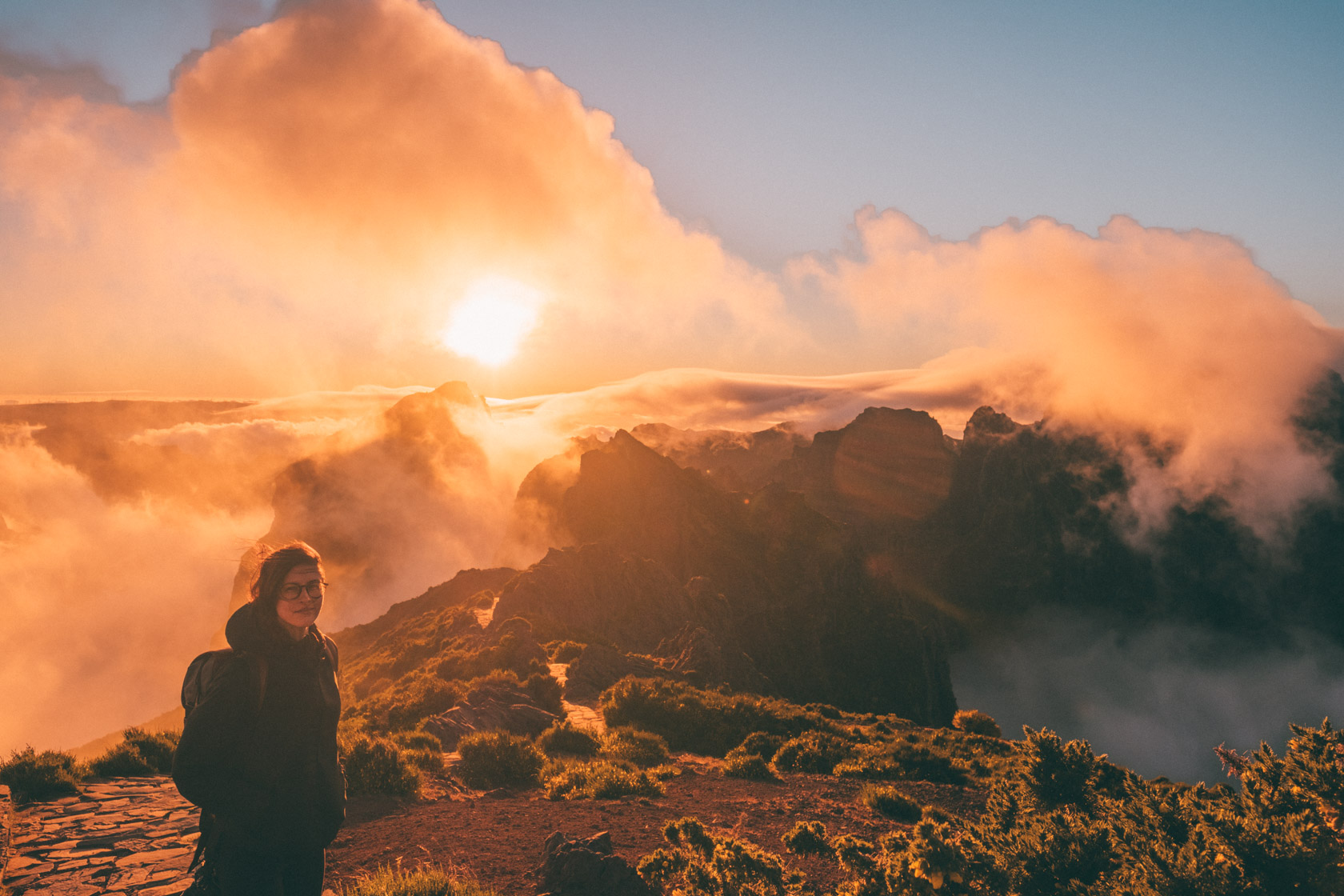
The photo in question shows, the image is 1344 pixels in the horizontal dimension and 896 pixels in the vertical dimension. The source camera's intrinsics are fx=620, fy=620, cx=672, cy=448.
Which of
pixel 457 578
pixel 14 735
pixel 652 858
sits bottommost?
pixel 14 735

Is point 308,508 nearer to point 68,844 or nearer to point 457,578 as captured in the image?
point 457,578

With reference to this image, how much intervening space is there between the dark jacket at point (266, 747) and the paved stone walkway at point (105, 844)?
4714 mm

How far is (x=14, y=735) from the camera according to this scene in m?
152

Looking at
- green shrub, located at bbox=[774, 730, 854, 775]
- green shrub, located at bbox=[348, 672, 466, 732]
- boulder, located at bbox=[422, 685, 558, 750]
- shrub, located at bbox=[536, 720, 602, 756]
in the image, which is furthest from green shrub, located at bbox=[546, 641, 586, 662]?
green shrub, located at bbox=[774, 730, 854, 775]

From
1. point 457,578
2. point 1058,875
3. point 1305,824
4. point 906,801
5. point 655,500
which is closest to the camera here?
point 1305,824

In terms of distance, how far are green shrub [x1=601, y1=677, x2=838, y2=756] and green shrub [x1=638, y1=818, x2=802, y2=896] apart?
38.2 ft

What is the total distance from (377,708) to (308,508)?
193907 millimetres

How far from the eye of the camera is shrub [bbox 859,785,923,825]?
434 inches

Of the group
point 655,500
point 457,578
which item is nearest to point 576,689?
point 457,578

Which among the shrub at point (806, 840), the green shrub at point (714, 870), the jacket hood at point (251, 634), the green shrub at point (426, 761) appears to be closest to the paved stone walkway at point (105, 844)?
the green shrub at point (426, 761)

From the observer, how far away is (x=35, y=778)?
967 centimetres

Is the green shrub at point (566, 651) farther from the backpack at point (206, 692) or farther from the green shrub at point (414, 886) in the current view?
the backpack at point (206, 692)

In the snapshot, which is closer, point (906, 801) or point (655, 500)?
point (906, 801)

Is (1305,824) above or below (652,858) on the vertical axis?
above
